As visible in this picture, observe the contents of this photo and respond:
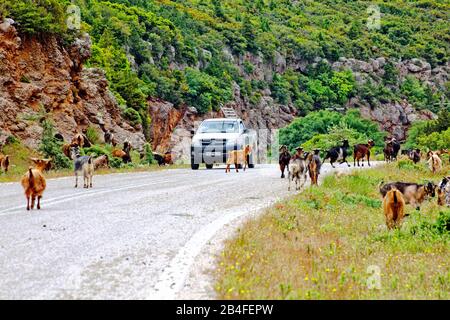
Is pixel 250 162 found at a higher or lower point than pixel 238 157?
lower

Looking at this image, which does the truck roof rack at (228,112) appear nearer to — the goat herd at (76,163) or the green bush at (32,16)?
the goat herd at (76,163)

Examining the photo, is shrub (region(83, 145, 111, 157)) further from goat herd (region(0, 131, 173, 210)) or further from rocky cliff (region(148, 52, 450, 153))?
rocky cliff (region(148, 52, 450, 153))

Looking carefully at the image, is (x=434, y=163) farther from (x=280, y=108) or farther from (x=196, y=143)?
(x=280, y=108)

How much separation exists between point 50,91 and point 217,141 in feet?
30.2

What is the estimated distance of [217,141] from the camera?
28.4 metres

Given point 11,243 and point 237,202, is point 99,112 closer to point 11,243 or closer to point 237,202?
point 237,202

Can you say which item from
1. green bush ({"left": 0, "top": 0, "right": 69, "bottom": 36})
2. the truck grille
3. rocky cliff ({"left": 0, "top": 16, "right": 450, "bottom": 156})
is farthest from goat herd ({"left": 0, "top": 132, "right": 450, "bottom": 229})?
green bush ({"left": 0, "top": 0, "right": 69, "bottom": 36})

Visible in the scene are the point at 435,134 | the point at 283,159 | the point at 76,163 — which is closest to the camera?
the point at 76,163

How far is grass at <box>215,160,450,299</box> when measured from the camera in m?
6.62

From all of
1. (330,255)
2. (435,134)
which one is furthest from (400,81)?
(330,255)

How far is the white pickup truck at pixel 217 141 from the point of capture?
2838 cm

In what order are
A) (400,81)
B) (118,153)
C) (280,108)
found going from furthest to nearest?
(400,81) → (280,108) → (118,153)

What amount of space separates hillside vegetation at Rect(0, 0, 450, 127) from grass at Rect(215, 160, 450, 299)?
891 inches

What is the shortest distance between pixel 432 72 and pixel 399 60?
22.6 ft
